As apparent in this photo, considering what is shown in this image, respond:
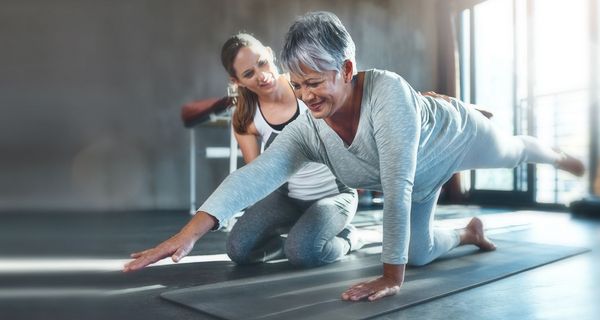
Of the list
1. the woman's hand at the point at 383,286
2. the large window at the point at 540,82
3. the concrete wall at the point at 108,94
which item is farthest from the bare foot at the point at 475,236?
the concrete wall at the point at 108,94

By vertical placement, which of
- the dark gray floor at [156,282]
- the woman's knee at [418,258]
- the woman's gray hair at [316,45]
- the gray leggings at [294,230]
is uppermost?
the woman's gray hair at [316,45]

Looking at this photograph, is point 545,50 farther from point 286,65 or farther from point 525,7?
point 286,65

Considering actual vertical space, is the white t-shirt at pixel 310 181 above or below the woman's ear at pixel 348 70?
below

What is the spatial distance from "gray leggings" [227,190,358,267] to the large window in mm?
2466

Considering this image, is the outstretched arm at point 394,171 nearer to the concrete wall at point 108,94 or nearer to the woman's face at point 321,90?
the woman's face at point 321,90

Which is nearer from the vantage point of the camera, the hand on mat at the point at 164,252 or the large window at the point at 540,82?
the hand on mat at the point at 164,252

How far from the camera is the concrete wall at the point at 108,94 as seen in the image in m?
3.76

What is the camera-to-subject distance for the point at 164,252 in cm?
102

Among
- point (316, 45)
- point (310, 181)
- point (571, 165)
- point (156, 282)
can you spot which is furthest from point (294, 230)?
point (571, 165)

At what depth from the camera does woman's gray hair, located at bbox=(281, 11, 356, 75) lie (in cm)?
110

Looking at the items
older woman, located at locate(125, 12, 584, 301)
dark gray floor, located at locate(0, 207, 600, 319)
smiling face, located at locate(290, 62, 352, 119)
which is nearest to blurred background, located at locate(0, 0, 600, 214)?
dark gray floor, located at locate(0, 207, 600, 319)

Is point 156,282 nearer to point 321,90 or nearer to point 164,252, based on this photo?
point 164,252

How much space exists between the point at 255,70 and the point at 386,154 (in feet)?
2.42

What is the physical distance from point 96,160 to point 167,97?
0.76 meters
